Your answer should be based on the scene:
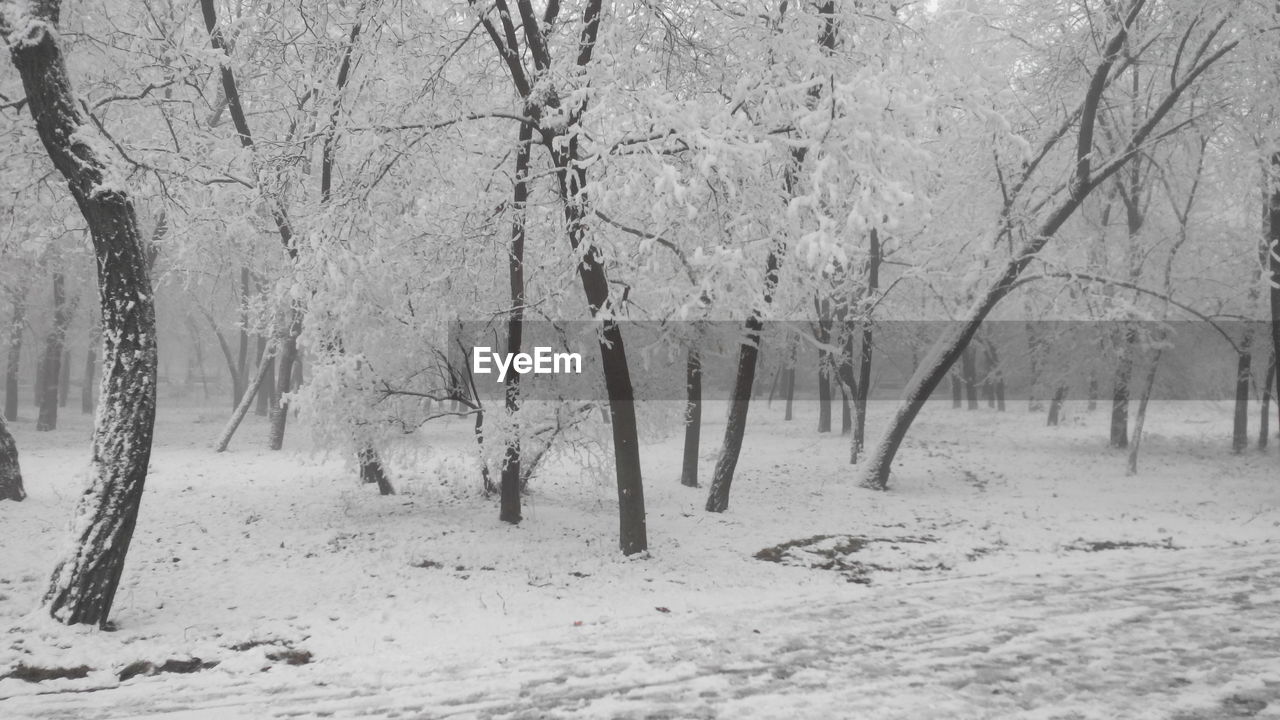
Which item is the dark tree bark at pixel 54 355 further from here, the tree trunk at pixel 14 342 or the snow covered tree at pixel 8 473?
the snow covered tree at pixel 8 473

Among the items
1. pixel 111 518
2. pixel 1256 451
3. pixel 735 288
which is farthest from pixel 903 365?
pixel 111 518

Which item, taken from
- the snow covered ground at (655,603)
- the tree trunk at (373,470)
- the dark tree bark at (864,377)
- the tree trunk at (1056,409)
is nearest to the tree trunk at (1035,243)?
the snow covered ground at (655,603)

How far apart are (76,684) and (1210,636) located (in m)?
9.35

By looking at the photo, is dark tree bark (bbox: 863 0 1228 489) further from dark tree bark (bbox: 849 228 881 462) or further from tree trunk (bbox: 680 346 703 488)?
tree trunk (bbox: 680 346 703 488)

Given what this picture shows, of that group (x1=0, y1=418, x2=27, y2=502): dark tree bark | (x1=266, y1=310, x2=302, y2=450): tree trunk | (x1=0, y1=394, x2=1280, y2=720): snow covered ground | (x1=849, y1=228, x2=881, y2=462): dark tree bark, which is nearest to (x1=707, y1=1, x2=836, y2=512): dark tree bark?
(x1=0, y1=394, x2=1280, y2=720): snow covered ground

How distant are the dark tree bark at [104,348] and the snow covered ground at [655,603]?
374 millimetres

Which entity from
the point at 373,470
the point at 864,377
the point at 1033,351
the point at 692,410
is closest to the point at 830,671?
the point at 692,410

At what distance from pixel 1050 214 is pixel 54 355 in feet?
90.4

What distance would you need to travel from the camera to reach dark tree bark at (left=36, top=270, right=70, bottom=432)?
22.0m

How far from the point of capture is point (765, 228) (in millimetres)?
9008

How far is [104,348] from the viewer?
6383 mm

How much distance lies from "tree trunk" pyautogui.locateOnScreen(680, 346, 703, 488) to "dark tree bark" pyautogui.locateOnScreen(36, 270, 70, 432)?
19.5 meters

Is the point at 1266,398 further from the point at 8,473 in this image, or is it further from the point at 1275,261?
the point at 8,473

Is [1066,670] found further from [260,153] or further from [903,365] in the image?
[903,365]
